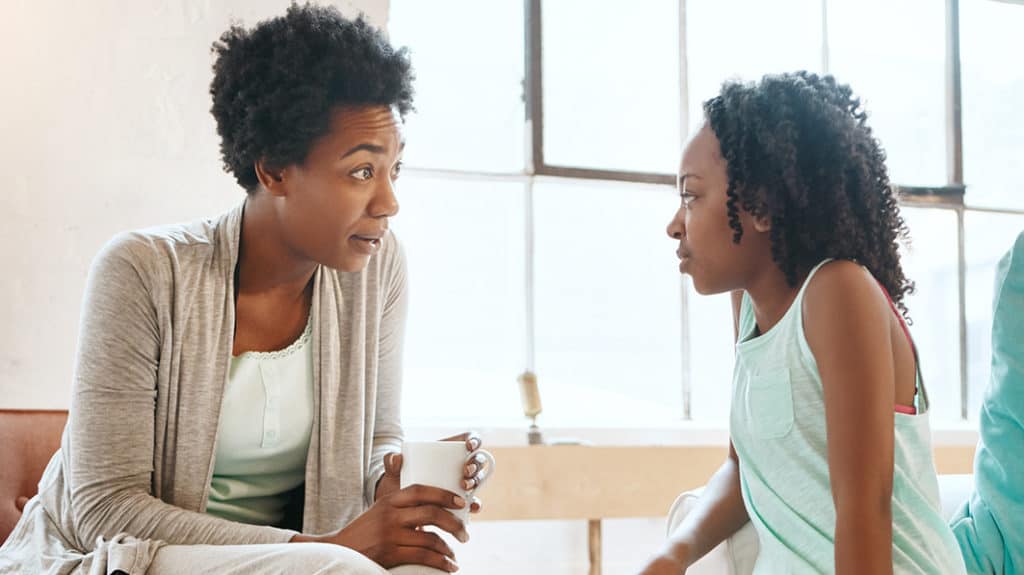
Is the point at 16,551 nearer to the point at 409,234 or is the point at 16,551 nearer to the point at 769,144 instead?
the point at 769,144

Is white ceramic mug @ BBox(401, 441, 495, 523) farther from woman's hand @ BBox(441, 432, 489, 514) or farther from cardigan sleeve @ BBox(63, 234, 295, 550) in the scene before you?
cardigan sleeve @ BBox(63, 234, 295, 550)

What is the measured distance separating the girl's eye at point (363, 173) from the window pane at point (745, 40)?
6.37ft

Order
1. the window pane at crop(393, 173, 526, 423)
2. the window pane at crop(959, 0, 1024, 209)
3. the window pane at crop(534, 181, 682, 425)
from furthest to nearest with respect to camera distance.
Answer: the window pane at crop(959, 0, 1024, 209)
the window pane at crop(534, 181, 682, 425)
the window pane at crop(393, 173, 526, 423)

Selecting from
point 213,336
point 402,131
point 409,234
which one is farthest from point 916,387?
point 409,234

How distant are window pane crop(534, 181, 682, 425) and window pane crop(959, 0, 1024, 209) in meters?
1.26

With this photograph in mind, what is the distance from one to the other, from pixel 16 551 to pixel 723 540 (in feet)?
3.19

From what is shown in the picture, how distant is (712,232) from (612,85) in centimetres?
194

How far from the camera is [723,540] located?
1374mm

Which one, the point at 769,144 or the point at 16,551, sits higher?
the point at 769,144

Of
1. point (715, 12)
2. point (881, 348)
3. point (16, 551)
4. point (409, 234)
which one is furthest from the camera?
point (715, 12)

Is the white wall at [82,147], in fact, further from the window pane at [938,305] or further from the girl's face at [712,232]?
the window pane at [938,305]

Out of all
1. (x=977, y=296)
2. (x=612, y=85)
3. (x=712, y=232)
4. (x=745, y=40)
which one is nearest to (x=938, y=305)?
(x=977, y=296)

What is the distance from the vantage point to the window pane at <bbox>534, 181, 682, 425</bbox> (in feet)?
9.88

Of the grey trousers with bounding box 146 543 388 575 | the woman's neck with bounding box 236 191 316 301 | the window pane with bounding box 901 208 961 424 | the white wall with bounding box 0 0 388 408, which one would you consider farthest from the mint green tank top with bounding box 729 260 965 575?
the window pane with bounding box 901 208 961 424
